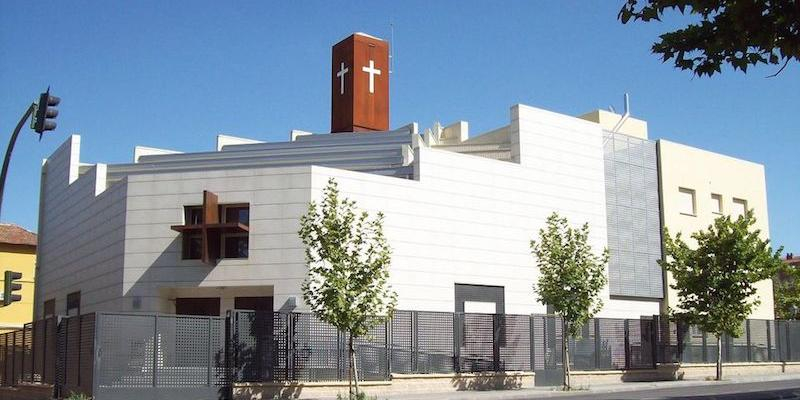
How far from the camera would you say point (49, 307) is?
45.6 m

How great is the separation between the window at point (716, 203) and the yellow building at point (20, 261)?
45188 millimetres

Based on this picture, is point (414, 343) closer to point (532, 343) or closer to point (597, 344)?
point (532, 343)

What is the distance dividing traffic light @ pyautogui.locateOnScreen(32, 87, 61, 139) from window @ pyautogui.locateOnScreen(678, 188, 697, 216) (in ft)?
115

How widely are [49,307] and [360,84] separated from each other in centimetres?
2104

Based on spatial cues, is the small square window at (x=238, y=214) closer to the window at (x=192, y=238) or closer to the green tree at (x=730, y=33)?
the window at (x=192, y=238)

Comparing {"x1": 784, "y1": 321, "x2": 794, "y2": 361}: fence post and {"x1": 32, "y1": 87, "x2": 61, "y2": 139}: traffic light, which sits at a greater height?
{"x1": 32, "y1": 87, "x2": 61, "y2": 139}: traffic light

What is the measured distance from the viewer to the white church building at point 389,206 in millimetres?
33656

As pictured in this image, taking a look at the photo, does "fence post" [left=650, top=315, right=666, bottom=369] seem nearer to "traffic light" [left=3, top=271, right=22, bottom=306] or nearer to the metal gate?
the metal gate

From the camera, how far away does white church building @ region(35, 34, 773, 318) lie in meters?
33.7

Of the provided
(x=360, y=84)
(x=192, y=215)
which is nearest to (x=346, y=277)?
(x=192, y=215)

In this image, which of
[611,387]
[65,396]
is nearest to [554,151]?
[611,387]

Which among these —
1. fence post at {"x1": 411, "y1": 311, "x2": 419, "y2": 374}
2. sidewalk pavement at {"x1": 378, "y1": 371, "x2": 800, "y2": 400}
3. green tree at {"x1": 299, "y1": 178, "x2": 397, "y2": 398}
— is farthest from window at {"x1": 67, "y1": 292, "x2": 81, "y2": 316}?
green tree at {"x1": 299, "y1": 178, "x2": 397, "y2": 398}

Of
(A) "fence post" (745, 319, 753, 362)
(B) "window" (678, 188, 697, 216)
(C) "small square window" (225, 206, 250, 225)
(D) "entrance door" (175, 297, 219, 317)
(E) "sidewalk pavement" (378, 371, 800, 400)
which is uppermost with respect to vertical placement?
(B) "window" (678, 188, 697, 216)

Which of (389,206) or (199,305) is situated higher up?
(389,206)
